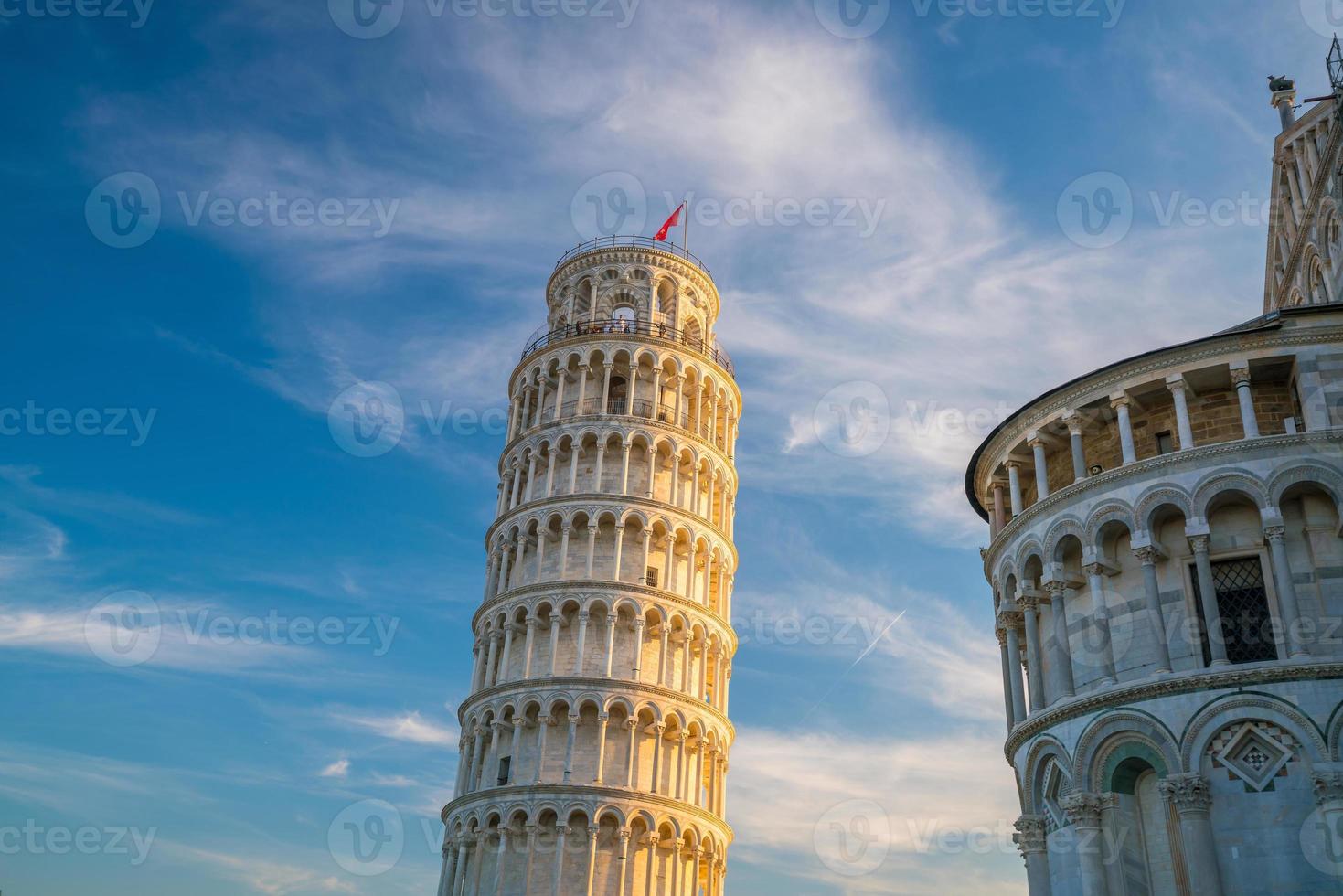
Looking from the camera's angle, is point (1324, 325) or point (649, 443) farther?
point (649, 443)

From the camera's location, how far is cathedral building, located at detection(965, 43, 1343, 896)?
27.5m

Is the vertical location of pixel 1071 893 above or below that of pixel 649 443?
below

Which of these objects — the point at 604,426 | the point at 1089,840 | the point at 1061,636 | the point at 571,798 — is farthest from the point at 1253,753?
the point at 604,426

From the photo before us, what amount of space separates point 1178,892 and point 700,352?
38.9 m

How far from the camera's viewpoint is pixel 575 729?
167 ft

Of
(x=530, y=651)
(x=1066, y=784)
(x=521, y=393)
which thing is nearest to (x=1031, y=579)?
(x=1066, y=784)

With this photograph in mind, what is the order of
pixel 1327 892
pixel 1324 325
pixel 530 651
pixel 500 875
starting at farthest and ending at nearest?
1. pixel 530 651
2. pixel 500 875
3. pixel 1324 325
4. pixel 1327 892

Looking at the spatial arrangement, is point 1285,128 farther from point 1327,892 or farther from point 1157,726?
point 1327,892

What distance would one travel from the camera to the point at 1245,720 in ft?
91.8

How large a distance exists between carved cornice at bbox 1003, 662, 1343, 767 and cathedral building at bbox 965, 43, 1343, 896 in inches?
1.8

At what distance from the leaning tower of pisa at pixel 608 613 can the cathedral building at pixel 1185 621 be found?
20.9m

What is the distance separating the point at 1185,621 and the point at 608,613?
2812 centimetres

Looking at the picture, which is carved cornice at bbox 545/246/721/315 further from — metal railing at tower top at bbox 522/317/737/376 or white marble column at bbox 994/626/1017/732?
white marble column at bbox 994/626/1017/732

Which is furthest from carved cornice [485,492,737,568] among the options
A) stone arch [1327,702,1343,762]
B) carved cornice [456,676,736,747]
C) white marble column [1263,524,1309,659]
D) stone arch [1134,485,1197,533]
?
stone arch [1327,702,1343,762]
